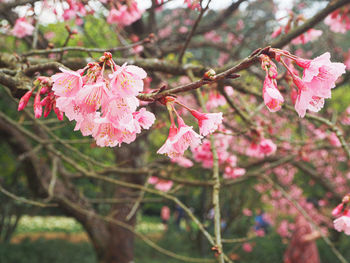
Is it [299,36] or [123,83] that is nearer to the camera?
[123,83]

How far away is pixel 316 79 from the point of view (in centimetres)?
100

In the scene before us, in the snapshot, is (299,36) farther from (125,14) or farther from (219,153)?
(125,14)

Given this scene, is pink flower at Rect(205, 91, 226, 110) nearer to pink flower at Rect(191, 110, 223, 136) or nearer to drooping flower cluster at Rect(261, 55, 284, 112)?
pink flower at Rect(191, 110, 223, 136)

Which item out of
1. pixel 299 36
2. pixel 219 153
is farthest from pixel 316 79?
pixel 219 153

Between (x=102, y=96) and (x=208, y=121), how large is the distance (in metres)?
0.40

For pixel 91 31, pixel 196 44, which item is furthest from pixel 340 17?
pixel 91 31

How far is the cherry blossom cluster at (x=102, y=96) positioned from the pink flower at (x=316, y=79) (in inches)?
19.8

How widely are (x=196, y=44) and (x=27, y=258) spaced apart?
7.63 metres

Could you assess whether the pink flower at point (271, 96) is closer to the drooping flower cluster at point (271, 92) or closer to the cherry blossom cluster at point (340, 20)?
the drooping flower cluster at point (271, 92)

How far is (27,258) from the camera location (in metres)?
8.71

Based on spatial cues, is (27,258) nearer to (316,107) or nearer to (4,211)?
(4,211)

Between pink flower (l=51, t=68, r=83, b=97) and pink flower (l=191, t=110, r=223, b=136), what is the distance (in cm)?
40

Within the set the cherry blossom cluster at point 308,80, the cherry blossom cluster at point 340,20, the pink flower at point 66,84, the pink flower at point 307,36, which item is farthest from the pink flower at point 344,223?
the cherry blossom cluster at point 340,20

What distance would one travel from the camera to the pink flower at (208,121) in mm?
1103
